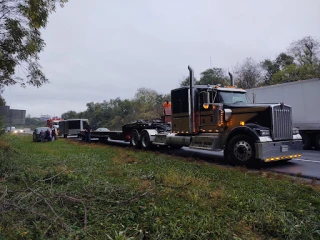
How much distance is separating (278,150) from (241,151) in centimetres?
108

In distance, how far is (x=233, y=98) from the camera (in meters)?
10.2

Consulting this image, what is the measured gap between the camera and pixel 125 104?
53312 millimetres

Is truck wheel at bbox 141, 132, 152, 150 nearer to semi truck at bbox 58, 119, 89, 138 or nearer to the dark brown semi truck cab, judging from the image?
the dark brown semi truck cab

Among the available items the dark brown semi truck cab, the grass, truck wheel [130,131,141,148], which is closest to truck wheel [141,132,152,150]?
truck wheel [130,131,141,148]

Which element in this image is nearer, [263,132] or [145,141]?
[263,132]

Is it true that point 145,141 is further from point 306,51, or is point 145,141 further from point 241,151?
point 306,51

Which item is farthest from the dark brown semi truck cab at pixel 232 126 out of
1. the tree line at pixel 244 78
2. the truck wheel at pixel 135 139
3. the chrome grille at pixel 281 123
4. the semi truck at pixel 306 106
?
the tree line at pixel 244 78

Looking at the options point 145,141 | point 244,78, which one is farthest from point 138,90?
point 145,141

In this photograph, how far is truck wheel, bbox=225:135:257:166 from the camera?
8.34 meters

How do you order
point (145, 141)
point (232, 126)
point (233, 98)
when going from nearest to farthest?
point (232, 126) < point (233, 98) < point (145, 141)

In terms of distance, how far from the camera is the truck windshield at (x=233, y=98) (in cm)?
999

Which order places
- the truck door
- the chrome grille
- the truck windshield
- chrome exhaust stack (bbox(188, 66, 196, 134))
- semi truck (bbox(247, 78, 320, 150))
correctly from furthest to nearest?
semi truck (bbox(247, 78, 320, 150)) → chrome exhaust stack (bbox(188, 66, 196, 134)) → the truck windshield → the truck door → the chrome grille

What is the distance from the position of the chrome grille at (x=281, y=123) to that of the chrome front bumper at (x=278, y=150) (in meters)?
0.22

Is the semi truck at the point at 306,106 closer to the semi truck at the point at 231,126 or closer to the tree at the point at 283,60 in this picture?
the semi truck at the point at 231,126
